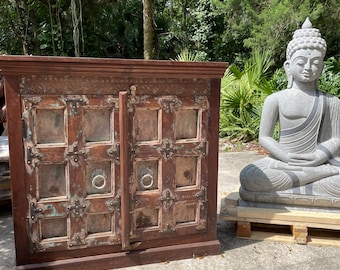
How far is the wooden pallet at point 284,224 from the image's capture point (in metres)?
3.01

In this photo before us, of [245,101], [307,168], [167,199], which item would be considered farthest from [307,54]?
[245,101]

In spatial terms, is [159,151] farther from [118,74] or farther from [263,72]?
[263,72]

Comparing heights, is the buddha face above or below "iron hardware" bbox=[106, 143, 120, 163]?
above

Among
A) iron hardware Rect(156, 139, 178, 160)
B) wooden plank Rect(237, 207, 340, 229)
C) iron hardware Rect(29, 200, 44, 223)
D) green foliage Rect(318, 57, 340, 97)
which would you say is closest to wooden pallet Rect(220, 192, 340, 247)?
wooden plank Rect(237, 207, 340, 229)

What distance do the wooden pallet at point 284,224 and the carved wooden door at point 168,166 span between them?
459mm

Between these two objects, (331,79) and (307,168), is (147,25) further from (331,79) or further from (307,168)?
(307,168)

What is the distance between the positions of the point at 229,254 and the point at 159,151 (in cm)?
108

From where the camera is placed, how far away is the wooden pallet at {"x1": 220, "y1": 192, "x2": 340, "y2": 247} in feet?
9.86

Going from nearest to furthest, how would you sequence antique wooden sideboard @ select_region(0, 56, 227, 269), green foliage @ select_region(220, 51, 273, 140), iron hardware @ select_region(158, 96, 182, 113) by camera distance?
1. antique wooden sideboard @ select_region(0, 56, 227, 269)
2. iron hardware @ select_region(158, 96, 182, 113)
3. green foliage @ select_region(220, 51, 273, 140)

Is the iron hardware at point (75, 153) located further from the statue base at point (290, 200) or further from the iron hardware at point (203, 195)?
the statue base at point (290, 200)

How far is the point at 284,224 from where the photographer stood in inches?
120

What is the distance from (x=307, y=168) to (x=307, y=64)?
97cm

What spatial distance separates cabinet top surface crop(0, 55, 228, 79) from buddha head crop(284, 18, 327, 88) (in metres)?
0.96

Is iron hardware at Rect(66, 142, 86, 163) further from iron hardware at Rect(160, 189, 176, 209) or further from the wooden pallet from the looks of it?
the wooden pallet
